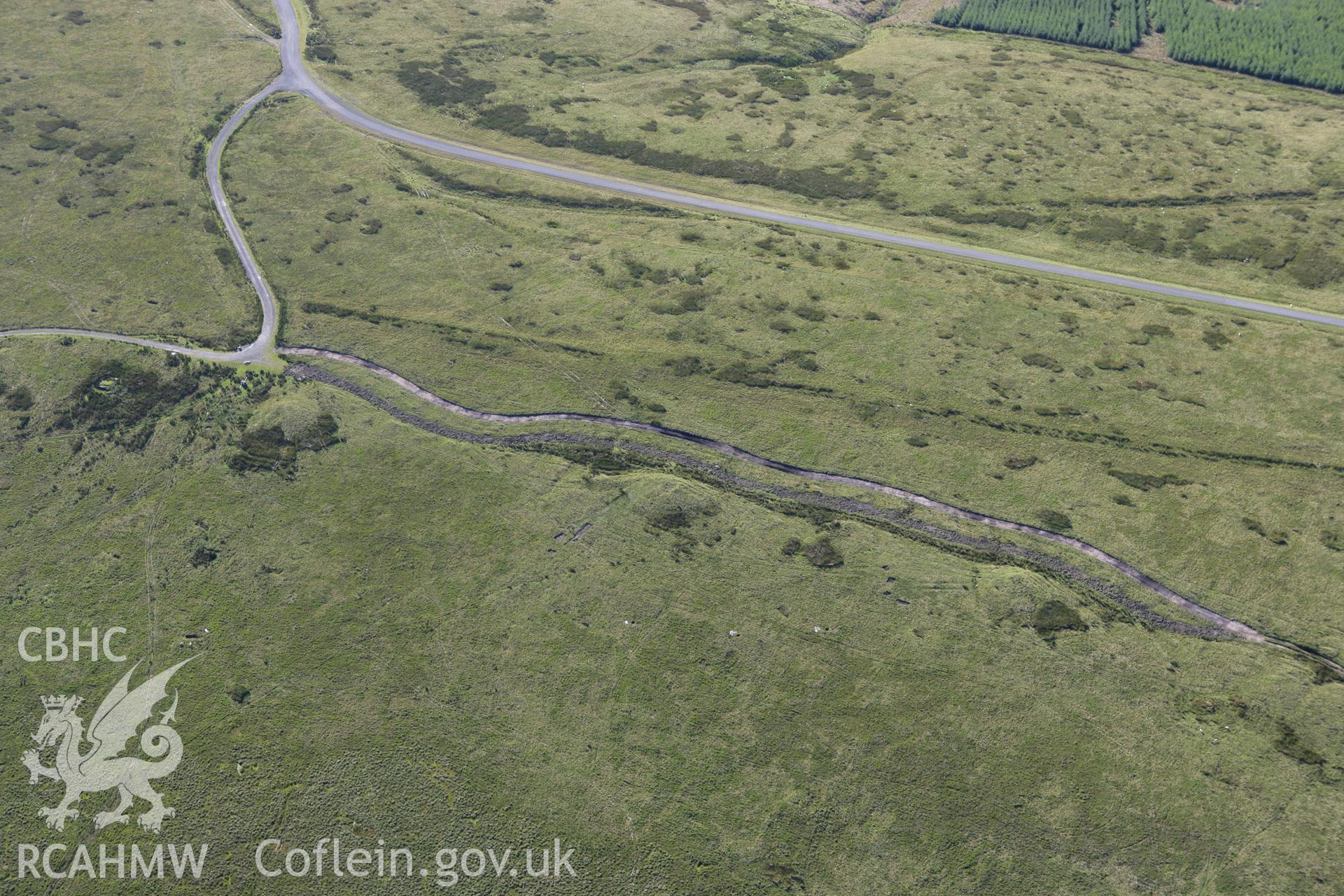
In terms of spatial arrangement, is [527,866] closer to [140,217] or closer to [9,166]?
[140,217]

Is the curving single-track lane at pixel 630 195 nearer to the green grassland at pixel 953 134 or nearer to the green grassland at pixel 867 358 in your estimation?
the green grassland at pixel 867 358

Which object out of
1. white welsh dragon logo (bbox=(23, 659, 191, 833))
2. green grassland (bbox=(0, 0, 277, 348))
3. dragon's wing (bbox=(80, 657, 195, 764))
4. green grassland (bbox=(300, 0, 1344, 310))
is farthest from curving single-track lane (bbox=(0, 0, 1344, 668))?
white welsh dragon logo (bbox=(23, 659, 191, 833))

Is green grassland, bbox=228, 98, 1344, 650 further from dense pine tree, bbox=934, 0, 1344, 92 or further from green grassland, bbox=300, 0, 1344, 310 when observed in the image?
dense pine tree, bbox=934, 0, 1344, 92

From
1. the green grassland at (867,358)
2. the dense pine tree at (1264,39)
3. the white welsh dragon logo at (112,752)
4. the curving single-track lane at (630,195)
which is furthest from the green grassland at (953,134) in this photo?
the white welsh dragon logo at (112,752)

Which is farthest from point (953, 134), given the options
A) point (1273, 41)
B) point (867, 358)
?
point (1273, 41)

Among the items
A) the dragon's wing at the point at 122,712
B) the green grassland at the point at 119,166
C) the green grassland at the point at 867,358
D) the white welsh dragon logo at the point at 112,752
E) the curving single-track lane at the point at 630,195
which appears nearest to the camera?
the white welsh dragon logo at the point at 112,752

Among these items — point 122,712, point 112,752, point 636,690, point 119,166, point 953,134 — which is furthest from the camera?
point 953,134

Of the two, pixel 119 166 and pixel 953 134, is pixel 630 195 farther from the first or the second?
pixel 119 166
